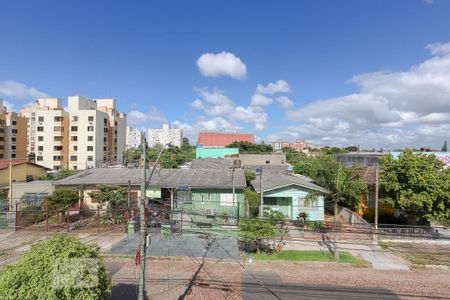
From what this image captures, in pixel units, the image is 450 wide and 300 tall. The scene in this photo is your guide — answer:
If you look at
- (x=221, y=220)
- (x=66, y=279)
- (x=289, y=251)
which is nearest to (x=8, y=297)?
(x=66, y=279)

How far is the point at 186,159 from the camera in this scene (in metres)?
71.5

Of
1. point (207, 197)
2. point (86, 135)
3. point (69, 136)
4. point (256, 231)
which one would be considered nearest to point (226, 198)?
point (207, 197)

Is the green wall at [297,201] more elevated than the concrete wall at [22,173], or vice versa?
the concrete wall at [22,173]

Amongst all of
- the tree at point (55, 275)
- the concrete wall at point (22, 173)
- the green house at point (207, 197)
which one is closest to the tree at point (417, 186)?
the green house at point (207, 197)

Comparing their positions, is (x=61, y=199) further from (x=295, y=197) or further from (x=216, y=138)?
(x=216, y=138)

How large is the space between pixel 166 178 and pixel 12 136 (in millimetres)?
54427

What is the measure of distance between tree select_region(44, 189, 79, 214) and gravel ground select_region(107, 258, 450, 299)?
9803 millimetres

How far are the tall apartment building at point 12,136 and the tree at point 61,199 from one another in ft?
162

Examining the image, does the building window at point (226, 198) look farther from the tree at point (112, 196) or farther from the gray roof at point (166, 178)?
the tree at point (112, 196)

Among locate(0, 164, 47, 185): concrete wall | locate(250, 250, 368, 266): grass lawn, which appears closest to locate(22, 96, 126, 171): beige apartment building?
locate(0, 164, 47, 185): concrete wall

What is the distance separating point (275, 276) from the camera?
1608 centimetres

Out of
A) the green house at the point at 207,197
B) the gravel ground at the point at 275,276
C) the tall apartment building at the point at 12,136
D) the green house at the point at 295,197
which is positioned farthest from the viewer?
the tall apartment building at the point at 12,136

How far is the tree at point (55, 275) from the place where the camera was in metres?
8.76

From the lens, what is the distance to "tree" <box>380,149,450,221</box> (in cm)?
2152
